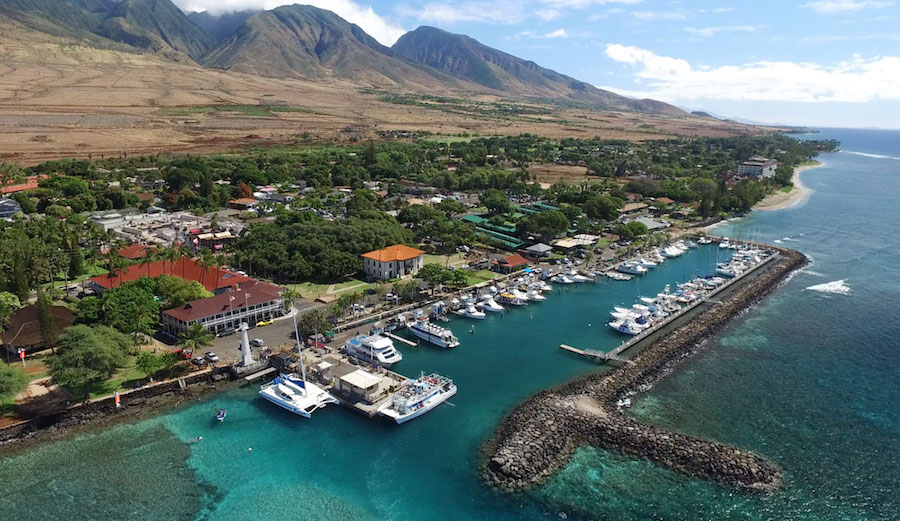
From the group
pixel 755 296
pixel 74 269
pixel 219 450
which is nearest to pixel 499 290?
pixel 755 296

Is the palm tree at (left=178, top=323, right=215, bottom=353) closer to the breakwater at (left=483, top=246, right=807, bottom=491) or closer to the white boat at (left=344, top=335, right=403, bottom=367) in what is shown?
the white boat at (left=344, top=335, right=403, bottom=367)

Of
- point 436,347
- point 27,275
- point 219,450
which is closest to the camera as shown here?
point 219,450

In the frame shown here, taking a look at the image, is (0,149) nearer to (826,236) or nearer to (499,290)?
(499,290)

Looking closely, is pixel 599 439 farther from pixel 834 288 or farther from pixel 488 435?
pixel 834 288

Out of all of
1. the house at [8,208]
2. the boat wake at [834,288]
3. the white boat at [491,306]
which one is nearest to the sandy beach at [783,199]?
the boat wake at [834,288]

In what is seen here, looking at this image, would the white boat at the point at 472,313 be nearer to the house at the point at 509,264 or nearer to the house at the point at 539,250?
the house at the point at 509,264

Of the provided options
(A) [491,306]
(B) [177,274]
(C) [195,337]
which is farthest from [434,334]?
(B) [177,274]
